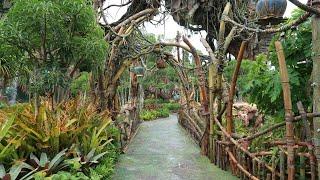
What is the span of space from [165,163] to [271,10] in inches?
159

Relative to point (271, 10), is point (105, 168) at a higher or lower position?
lower

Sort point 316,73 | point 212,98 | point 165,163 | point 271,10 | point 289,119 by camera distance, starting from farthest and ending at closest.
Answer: point 165,163 → point 212,98 → point 289,119 → point 316,73 → point 271,10

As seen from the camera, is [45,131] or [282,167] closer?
[282,167]

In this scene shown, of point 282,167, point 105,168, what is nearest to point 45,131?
point 105,168

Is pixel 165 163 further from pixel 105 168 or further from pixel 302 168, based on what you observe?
pixel 302 168

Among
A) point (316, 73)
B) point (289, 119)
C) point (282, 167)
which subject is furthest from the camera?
point (282, 167)

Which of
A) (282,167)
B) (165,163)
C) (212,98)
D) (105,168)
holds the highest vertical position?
(212,98)

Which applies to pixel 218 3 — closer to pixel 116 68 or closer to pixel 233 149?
pixel 116 68

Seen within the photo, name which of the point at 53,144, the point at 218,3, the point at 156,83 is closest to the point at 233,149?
the point at 53,144

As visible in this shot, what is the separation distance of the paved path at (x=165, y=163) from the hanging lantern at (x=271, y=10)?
277cm

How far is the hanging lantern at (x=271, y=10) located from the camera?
3252mm

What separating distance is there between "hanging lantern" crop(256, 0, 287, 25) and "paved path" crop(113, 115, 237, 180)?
277 cm

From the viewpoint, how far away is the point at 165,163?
6625 millimetres

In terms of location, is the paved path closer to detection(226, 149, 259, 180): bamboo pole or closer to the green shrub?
the green shrub
